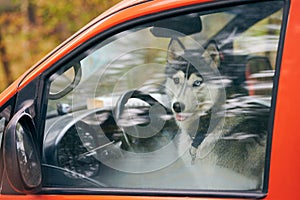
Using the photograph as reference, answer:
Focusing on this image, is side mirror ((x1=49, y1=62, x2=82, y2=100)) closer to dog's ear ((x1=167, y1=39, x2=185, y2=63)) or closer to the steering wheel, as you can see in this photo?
the steering wheel

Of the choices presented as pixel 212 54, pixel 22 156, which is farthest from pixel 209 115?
pixel 22 156

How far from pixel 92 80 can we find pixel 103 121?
0.56 feet

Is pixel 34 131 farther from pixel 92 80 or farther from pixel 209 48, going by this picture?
pixel 209 48

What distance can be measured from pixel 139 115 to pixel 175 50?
11.6 inches

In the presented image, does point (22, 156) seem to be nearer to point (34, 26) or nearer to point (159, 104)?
point (159, 104)

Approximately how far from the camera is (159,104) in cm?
216

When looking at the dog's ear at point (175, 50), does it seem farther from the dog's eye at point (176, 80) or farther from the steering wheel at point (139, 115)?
the steering wheel at point (139, 115)

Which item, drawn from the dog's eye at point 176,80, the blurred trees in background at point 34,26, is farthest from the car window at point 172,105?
the blurred trees in background at point 34,26

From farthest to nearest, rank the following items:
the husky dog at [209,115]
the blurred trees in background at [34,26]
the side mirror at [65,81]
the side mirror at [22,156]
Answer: the blurred trees in background at [34,26]
the side mirror at [65,81]
the husky dog at [209,115]
the side mirror at [22,156]

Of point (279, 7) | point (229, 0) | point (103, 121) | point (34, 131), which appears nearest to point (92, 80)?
point (103, 121)

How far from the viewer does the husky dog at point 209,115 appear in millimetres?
2078

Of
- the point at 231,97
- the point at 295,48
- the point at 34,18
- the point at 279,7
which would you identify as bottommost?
the point at 231,97

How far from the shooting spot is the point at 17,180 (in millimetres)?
2004

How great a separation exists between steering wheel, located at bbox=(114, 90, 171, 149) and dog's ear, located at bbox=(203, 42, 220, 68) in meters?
0.25
